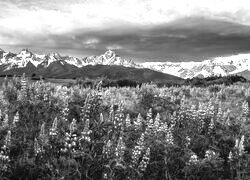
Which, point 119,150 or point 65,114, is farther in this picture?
point 65,114

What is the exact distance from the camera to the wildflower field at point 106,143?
9.27 meters

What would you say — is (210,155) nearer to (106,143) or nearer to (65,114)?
(106,143)

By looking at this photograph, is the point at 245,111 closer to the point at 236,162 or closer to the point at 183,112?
the point at 183,112

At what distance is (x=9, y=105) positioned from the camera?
12703mm

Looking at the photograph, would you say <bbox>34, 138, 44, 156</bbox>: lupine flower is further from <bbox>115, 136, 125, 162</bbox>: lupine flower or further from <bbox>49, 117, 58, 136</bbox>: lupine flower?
<bbox>115, 136, 125, 162</bbox>: lupine flower

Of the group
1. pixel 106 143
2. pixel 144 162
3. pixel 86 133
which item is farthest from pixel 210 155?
pixel 86 133

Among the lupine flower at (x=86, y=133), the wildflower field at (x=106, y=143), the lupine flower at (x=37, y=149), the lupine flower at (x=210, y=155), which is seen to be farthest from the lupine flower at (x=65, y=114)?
the lupine flower at (x=210, y=155)

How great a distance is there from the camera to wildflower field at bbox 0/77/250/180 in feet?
30.4

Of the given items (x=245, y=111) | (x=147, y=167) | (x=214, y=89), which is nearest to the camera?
(x=147, y=167)

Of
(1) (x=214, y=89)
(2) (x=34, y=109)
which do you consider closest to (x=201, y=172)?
(2) (x=34, y=109)

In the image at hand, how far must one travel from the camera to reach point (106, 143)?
33.9 feet

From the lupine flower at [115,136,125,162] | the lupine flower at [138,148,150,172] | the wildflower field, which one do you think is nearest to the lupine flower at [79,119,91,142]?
the wildflower field

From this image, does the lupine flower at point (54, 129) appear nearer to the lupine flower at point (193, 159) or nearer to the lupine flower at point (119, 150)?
the lupine flower at point (119, 150)

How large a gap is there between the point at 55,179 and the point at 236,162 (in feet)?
16.7
